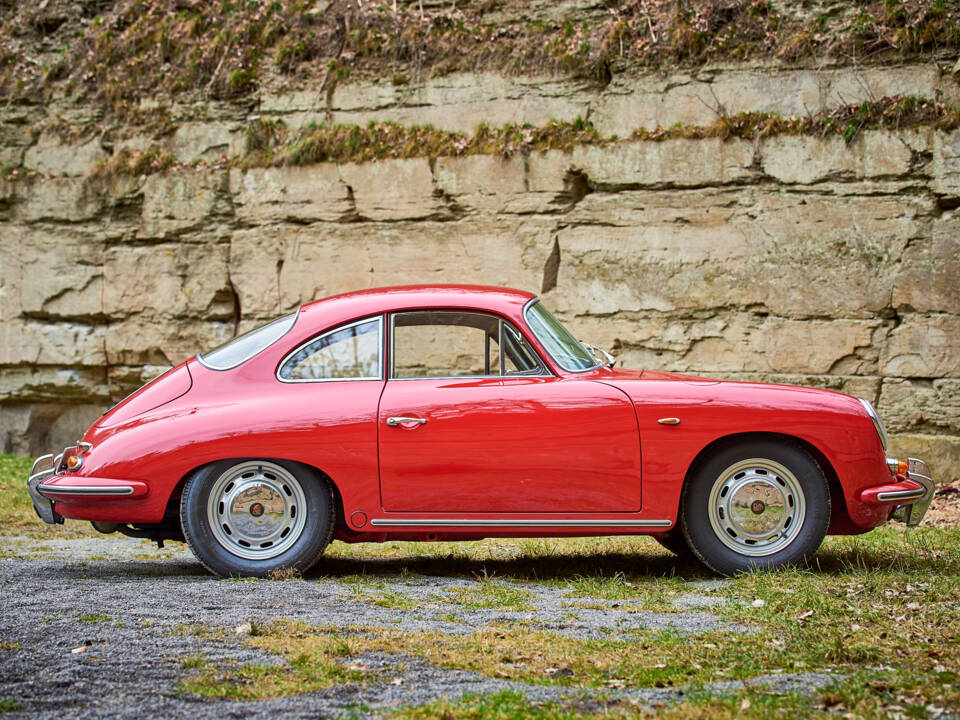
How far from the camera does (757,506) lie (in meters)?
5.47

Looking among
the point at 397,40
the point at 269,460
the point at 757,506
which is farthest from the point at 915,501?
the point at 397,40

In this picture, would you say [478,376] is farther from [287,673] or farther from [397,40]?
[397,40]

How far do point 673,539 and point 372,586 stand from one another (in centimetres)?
204

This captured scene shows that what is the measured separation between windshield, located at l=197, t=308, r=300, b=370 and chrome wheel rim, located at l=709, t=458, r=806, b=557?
2.57m

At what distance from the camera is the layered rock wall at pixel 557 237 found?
10125mm

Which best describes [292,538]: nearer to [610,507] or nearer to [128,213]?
[610,507]

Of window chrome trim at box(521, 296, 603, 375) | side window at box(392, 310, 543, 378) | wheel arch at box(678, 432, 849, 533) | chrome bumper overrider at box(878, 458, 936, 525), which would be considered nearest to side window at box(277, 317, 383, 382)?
side window at box(392, 310, 543, 378)

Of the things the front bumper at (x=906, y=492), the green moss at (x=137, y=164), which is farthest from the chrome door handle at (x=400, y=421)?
the green moss at (x=137, y=164)

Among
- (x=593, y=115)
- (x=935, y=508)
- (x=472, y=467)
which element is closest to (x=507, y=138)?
(x=593, y=115)

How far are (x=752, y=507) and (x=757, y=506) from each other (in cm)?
3

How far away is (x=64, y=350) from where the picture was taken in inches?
482

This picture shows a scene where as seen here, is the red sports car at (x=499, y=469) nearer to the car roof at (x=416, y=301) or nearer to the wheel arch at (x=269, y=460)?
the wheel arch at (x=269, y=460)

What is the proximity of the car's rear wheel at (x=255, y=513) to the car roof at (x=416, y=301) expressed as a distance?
3.13ft

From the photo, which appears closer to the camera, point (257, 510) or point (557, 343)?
point (257, 510)
